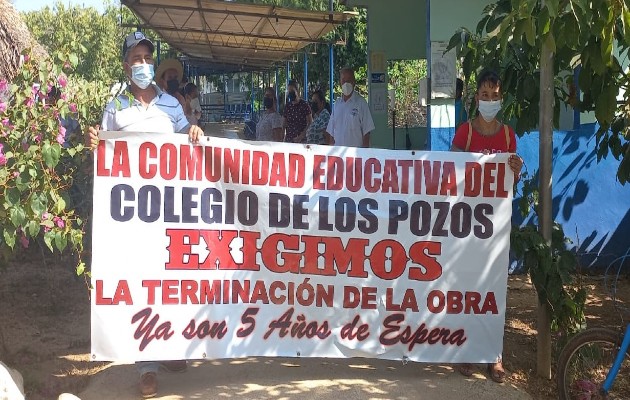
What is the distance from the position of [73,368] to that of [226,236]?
5.20 feet

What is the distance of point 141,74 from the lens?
161 inches

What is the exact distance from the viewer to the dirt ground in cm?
448

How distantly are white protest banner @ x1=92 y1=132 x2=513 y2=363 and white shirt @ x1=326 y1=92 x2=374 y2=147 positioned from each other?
3.63 meters

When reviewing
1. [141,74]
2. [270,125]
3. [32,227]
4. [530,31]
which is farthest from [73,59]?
[270,125]

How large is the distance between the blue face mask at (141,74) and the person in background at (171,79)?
3.11 m

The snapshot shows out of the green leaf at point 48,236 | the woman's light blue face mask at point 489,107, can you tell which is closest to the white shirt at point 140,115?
the green leaf at point 48,236

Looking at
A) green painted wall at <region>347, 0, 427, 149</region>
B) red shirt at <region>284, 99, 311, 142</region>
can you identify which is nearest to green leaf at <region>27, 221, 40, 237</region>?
red shirt at <region>284, 99, 311, 142</region>

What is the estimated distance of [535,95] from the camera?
15.6 feet

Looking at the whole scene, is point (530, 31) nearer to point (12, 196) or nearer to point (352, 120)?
point (12, 196)

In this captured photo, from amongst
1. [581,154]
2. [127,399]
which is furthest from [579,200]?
[127,399]

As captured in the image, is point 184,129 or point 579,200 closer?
point 184,129

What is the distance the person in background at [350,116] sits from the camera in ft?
25.5

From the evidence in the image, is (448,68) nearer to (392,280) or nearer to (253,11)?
(253,11)

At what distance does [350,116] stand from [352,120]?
0.05 meters
